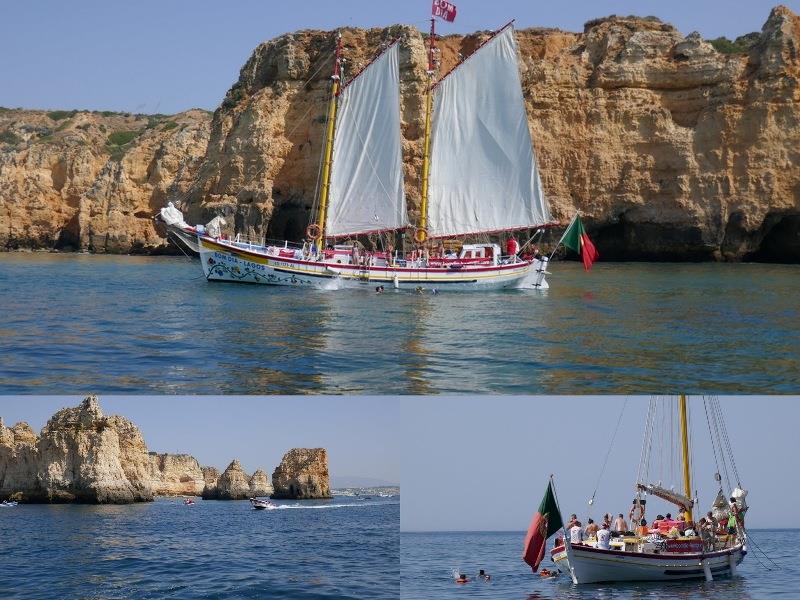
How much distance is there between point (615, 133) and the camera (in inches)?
2167

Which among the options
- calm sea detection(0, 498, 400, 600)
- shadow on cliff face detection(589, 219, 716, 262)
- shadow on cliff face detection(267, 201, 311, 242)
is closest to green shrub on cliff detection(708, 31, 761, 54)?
shadow on cliff face detection(589, 219, 716, 262)

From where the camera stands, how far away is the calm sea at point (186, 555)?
17.2m

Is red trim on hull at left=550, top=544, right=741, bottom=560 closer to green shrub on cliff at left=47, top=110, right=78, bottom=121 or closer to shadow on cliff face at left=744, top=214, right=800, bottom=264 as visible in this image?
shadow on cliff face at left=744, top=214, right=800, bottom=264

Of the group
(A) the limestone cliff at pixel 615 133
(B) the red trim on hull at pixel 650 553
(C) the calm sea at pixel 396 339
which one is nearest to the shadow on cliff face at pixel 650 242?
(A) the limestone cliff at pixel 615 133

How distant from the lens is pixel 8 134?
95.9 metres

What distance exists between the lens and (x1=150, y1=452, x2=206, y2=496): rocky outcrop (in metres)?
50.0

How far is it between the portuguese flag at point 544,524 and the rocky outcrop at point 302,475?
2921cm

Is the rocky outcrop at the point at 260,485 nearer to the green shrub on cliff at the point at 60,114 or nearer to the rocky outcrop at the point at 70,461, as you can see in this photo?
the rocky outcrop at the point at 70,461

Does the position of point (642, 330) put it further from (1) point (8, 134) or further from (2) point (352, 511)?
(1) point (8, 134)

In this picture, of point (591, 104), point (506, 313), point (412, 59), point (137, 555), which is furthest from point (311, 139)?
point (137, 555)

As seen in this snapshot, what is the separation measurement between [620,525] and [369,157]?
2214cm

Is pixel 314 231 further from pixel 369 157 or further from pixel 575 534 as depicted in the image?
pixel 575 534

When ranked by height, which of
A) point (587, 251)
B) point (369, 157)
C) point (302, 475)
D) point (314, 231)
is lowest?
point (302, 475)

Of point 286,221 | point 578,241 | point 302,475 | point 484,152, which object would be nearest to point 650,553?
point 578,241
